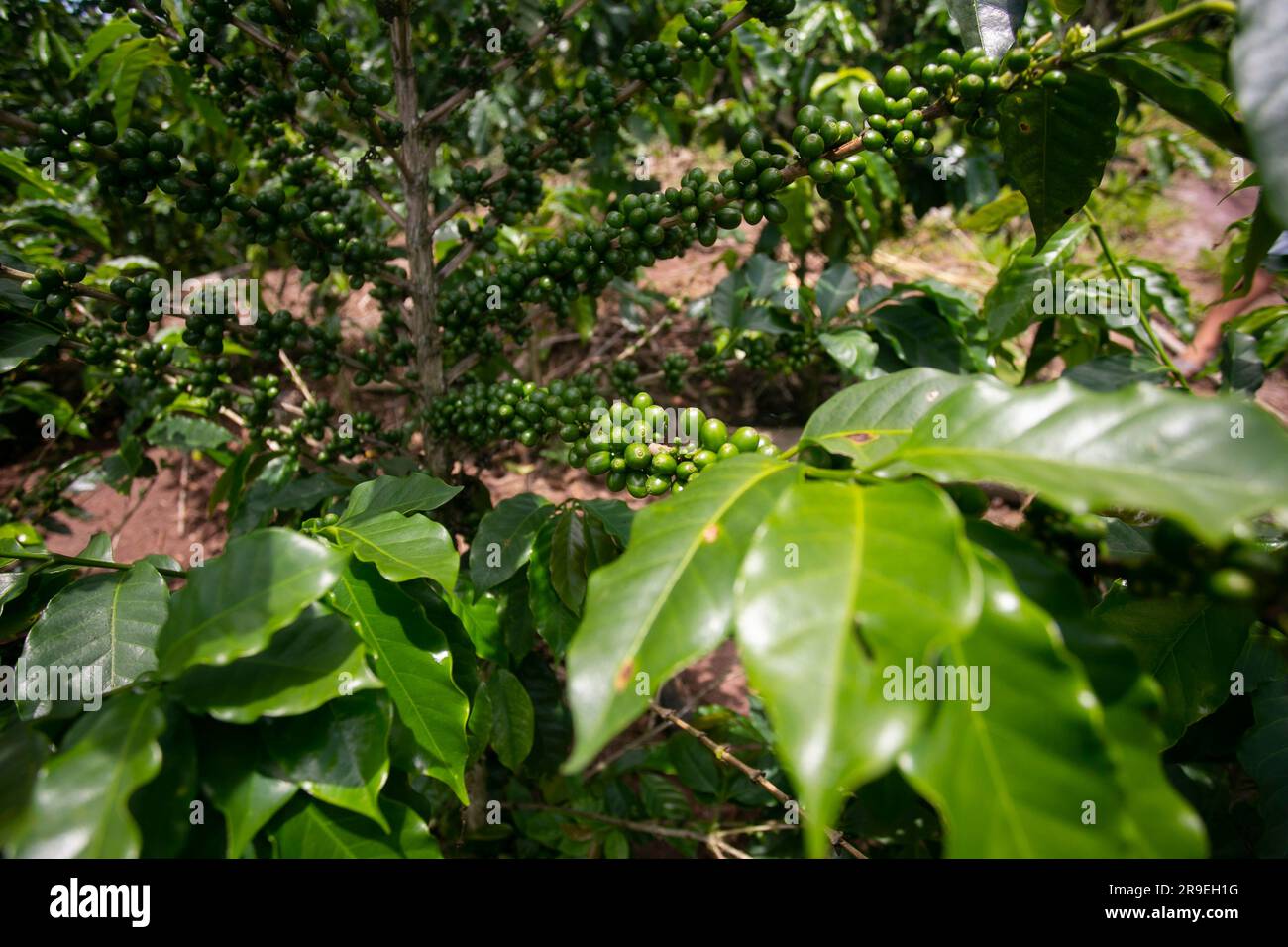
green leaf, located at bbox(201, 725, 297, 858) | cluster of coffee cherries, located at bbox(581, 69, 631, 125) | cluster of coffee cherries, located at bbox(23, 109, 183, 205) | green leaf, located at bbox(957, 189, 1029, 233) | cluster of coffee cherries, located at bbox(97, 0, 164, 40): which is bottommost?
green leaf, located at bbox(201, 725, 297, 858)

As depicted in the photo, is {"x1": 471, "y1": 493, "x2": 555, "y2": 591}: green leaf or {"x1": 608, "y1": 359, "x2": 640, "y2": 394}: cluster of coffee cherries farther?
{"x1": 608, "y1": 359, "x2": 640, "y2": 394}: cluster of coffee cherries

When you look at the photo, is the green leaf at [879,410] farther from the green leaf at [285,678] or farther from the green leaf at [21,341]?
the green leaf at [21,341]

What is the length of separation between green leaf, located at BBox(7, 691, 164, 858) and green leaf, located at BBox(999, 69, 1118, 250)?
1640 mm

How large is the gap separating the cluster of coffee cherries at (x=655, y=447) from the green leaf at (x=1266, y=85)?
2.33 ft

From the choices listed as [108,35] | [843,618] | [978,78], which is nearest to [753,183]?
[978,78]

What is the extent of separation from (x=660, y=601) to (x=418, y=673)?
1.92 feet

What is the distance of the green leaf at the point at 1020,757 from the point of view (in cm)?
57

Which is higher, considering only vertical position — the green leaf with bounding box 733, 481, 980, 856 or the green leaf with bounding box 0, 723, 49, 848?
the green leaf with bounding box 733, 481, 980, 856

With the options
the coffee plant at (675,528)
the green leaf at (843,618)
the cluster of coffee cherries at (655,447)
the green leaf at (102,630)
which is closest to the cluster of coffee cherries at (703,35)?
the coffee plant at (675,528)

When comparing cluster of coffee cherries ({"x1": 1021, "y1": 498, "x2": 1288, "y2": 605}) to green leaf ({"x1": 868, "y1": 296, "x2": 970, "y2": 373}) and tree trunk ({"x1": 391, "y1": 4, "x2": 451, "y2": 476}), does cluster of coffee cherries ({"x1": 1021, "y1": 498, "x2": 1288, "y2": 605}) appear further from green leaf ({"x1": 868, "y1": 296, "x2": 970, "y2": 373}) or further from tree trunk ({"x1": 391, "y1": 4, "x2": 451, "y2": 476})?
tree trunk ({"x1": 391, "y1": 4, "x2": 451, "y2": 476})

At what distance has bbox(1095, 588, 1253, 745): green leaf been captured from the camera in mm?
1226

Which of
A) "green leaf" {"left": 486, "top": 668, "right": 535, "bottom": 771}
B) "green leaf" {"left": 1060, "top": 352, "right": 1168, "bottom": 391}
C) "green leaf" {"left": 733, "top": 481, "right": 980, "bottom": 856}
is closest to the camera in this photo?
"green leaf" {"left": 733, "top": 481, "right": 980, "bottom": 856}

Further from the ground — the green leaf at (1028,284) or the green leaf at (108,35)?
the green leaf at (108,35)

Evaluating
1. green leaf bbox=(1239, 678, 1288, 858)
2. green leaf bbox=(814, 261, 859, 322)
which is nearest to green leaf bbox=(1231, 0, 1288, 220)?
green leaf bbox=(1239, 678, 1288, 858)
